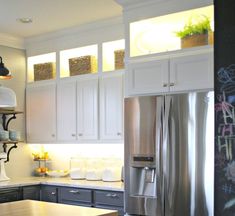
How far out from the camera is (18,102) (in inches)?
216

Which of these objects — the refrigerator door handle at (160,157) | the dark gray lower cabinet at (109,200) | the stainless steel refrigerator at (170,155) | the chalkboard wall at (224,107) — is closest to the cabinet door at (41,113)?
the dark gray lower cabinet at (109,200)

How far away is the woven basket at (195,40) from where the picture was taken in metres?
3.63

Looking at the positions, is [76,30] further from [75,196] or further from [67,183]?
[75,196]

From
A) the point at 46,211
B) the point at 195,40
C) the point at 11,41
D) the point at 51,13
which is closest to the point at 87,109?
the point at 51,13

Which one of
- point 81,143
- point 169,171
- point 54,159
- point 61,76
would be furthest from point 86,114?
point 169,171

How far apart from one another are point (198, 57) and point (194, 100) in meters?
0.40

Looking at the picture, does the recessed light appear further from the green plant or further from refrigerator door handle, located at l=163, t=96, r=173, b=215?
refrigerator door handle, located at l=163, t=96, r=173, b=215

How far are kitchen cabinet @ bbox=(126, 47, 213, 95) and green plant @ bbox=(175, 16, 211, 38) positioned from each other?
0.18 meters

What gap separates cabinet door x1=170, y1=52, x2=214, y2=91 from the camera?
11.5 ft

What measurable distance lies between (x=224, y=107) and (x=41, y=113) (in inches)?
120

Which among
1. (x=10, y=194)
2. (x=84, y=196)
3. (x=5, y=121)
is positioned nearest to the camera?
(x=84, y=196)

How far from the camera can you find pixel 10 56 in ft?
17.8

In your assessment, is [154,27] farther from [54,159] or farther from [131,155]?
[54,159]

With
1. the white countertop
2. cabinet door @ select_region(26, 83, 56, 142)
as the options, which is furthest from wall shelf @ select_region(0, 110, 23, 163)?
the white countertop
